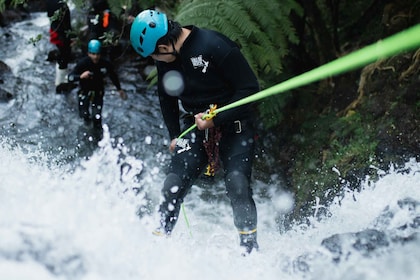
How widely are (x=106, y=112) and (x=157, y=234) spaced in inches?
200

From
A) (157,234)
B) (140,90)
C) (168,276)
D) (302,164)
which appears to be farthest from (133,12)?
(168,276)

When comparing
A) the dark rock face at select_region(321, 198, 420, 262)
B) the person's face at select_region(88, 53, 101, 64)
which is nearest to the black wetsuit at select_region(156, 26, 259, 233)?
the dark rock face at select_region(321, 198, 420, 262)

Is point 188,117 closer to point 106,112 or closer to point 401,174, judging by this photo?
point 401,174

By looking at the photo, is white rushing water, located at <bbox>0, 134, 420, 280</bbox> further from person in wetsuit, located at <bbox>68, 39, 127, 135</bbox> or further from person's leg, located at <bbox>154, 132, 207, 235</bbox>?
person in wetsuit, located at <bbox>68, 39, 127, 135</bbox>

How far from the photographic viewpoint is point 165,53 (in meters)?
3.90

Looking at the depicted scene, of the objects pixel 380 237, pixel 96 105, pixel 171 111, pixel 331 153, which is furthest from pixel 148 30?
pixel 96 105

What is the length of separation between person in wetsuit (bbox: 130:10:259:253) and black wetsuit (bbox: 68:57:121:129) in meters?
3.84

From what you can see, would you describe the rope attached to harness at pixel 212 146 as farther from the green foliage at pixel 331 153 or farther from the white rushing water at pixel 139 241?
the green foliage at pixel 331 153

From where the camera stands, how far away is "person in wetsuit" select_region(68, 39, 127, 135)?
7724 mm

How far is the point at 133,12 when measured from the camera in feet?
27.3

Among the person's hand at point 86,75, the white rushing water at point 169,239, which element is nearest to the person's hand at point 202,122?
the white rushing water at point 169,239

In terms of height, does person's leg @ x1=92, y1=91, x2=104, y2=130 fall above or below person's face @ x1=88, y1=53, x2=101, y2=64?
below

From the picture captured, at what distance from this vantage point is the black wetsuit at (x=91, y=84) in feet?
25.5

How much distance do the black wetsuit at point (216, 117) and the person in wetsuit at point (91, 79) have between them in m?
3.78
